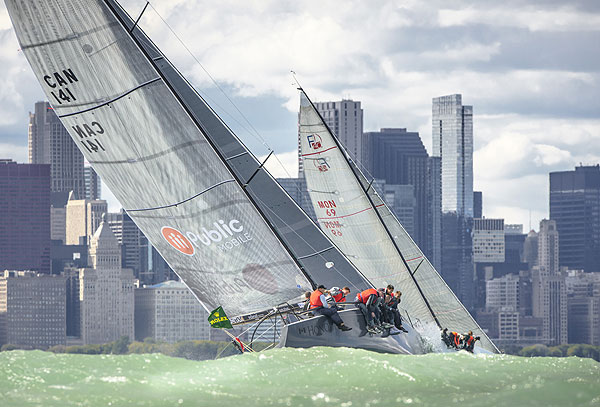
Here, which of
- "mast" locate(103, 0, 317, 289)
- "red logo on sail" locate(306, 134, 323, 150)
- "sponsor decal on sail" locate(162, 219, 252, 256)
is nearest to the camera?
"mast" locate(103, 0, 317, 289)

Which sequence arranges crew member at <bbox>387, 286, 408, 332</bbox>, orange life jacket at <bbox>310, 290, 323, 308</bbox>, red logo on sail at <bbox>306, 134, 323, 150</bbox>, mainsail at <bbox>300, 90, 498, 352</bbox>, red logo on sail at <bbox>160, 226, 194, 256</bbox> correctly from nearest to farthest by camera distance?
orange life jacket at <bbox>310, 290, 323, 308</bbox> → red logo on sail at <bbox>160, 226, 194, 256</bbox> → crew member at <bbox>387, 286, 408, 332</bbox> → mainsail at <bbox>300, 90, 498, 352</bbox> → red logo on sail at <bbox>306, 134, 323, 150</bbox>

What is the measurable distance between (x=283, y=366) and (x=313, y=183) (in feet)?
39.9

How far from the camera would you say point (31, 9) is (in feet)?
55.9

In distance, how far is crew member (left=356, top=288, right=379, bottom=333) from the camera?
18531 millimetres

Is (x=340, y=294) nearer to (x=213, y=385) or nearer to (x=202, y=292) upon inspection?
(x=202, y=292)

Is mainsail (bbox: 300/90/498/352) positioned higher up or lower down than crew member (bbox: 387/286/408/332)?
higher up

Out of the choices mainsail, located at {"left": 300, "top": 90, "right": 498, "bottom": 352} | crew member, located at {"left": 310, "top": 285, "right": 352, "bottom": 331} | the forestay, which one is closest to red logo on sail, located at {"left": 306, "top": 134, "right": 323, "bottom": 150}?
mainsail, located at {"left": 300, "top": 90, "right": 498, "bottom": 352}

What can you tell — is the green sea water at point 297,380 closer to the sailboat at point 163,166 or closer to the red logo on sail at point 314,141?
the sailboat at point 163,166

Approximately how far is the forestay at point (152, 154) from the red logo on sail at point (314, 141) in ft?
32.8

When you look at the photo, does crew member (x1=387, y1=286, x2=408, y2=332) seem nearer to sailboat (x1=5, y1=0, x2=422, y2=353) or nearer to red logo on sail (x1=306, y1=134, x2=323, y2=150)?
sailboat (x1=5, y1=0, x2=422, y2=353)

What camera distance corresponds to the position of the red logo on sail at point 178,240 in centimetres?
1845

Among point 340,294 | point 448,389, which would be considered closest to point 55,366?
point 340,294

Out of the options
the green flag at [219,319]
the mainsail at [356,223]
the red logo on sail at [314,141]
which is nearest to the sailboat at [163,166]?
the green flag at [219,319]

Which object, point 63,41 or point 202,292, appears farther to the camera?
point 202,292
